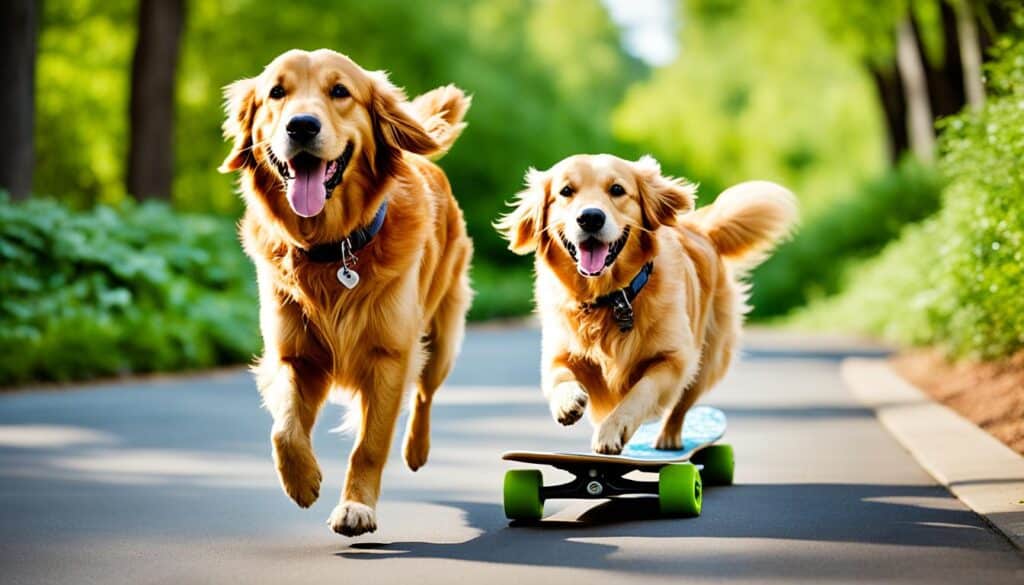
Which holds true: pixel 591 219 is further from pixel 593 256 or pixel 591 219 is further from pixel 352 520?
pixel 352 520

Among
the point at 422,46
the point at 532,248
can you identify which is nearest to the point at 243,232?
the point at 532,248

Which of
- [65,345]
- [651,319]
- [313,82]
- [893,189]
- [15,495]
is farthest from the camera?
[893,189]

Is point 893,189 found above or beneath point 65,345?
above

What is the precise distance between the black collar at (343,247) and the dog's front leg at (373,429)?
0.45m

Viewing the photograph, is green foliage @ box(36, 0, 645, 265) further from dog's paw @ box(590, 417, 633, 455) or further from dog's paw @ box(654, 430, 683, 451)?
dog's paw @ box(590, 417, 633, 455)

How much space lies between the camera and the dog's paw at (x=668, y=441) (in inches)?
329

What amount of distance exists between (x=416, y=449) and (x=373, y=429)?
161 centimetres

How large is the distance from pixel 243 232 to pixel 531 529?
1.85m

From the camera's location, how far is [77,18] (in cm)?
3266

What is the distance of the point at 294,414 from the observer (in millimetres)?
6656

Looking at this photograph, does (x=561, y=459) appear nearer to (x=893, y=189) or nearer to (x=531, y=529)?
(x=531, y=529)

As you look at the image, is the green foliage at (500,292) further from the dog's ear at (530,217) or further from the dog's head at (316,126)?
the dog's head at (316,126)

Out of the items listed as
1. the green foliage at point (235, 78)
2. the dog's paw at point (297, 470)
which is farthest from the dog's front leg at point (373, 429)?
the green foliage at point (235, 78)

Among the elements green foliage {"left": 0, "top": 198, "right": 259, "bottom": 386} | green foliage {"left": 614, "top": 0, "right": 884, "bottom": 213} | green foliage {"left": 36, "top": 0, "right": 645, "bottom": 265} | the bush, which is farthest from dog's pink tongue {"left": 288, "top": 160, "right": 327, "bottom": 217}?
green foliage {"left": 614, "top": 0, "right": 884, "bottom": 213}
